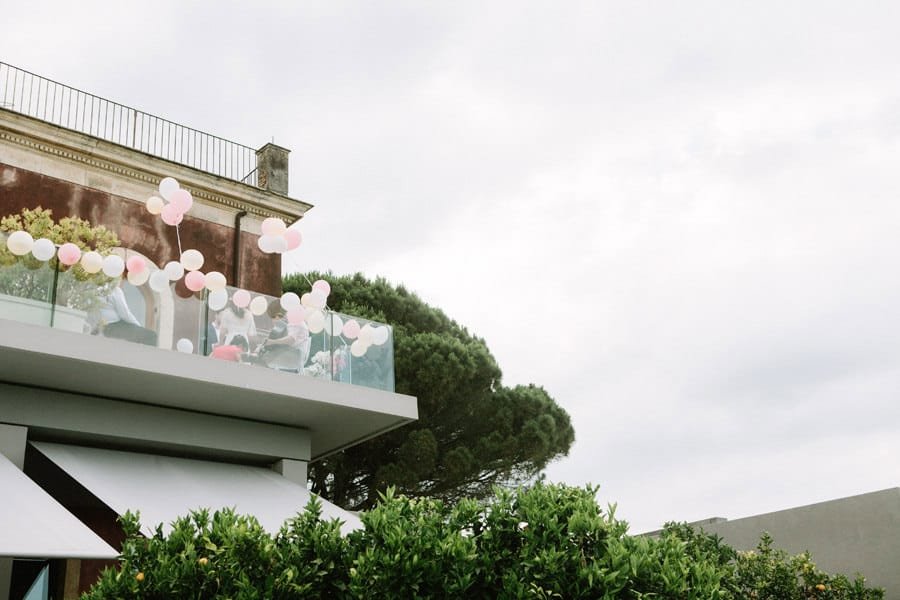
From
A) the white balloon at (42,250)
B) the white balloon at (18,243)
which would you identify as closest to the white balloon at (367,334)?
the white balloon at (42,250)

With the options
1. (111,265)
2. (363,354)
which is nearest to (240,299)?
(111,265)

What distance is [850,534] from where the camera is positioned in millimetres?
13367

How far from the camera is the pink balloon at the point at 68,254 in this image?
973 centimetres

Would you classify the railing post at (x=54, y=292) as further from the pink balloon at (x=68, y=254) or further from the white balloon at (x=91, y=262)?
the white balloon at (x=91, y=262)

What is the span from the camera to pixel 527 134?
16.4 m

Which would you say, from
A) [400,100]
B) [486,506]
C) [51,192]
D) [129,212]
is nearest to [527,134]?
[400,100]

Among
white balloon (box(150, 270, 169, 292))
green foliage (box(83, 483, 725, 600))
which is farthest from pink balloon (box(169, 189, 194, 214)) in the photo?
green foliage (box(83, 483, 725, 600))

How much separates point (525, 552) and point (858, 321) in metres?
12.7

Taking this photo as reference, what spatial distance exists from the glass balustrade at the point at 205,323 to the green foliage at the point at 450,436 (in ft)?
33.1

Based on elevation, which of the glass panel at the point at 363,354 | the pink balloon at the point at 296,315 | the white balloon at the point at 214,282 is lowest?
the glass panel at the point at 363,354

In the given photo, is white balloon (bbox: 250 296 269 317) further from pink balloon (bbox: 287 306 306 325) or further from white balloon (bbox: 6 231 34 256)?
white balloon (bbox: 6 231 34 256)

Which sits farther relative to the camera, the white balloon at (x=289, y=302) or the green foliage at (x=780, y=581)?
the white balloon at (x=289, y=302)

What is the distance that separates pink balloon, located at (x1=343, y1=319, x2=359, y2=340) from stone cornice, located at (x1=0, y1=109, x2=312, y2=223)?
5.89 m

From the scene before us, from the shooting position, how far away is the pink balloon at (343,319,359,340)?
480 inches
